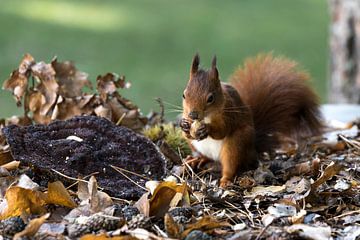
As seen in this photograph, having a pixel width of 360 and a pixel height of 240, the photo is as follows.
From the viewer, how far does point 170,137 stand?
2791 millimetres

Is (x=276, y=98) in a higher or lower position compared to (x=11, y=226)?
higher

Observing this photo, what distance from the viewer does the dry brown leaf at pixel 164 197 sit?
206 centimetres

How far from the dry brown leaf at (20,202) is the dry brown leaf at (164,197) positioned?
0.93 ft

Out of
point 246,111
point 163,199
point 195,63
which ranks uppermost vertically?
point 195,63

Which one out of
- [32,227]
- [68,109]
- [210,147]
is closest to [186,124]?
[210,147]

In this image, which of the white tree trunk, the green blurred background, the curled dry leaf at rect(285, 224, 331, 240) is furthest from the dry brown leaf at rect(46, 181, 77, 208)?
the green blurred background

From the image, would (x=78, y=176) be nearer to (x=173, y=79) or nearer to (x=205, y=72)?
(x=205, y=72)

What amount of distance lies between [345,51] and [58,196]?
296 centimetres

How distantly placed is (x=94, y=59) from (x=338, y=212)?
5.37m

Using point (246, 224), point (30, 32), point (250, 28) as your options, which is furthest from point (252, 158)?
point (250, 28)

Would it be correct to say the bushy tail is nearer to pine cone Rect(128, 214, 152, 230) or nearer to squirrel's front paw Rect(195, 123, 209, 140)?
squirrel's front paw Rect(195, 123, 209, 140)

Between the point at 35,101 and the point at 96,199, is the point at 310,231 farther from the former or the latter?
the point at 35,101

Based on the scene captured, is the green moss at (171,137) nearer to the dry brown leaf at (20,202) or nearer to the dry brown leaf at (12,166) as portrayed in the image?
the dry brown leaf at (12,166)

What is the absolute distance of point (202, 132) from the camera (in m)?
2.57
